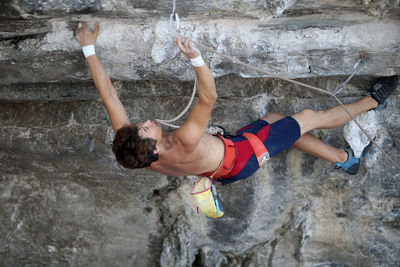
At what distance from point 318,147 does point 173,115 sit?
120 centimetres

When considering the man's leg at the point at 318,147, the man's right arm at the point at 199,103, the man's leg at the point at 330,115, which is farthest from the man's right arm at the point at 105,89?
the man's leg at the point at 330,115

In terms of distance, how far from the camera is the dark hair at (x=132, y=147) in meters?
2.69

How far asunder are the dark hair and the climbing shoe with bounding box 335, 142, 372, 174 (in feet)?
5.44

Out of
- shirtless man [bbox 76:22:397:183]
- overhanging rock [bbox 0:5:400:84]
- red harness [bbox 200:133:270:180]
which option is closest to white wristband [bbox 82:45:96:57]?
shirtless man [bbox 76:22:397:183]

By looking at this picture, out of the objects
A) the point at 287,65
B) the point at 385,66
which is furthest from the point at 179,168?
the point at 385,66

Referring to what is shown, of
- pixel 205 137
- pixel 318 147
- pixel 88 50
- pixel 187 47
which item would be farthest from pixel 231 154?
pixel 88 50

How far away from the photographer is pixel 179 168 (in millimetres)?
3115

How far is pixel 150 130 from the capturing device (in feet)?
9.18

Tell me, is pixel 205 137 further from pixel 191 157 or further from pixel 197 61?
pixel 197 61

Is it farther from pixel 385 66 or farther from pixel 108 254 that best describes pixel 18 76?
pixel 385 66

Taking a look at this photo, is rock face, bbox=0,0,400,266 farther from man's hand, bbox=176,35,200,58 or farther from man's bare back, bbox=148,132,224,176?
man's bare back, bbox=148,132,224,176

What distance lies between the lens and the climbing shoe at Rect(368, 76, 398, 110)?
132 inches

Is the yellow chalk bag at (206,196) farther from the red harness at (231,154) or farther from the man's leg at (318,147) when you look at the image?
the man's leg at (318,147)

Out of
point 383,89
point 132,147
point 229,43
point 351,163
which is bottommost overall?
point 351,163
